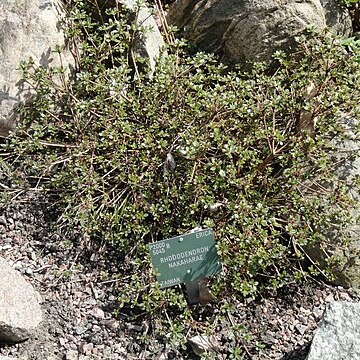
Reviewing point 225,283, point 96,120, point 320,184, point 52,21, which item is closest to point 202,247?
point 225,283

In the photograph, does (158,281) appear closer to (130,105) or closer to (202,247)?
(202,247)

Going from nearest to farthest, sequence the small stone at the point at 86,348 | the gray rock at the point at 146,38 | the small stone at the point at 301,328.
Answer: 1. the small stone at the point at 86,348
2. the small stone at the point at 301,328
3. the gray rock at the point at 146,38

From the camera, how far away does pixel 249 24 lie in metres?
3.97

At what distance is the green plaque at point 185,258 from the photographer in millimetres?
3096

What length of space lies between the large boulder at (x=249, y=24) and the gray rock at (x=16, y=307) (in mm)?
1889

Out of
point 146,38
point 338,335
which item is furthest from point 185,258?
point 146,38

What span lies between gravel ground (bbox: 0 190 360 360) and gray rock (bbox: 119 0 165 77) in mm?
1091

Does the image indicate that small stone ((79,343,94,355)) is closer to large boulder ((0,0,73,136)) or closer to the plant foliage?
the plant foliage

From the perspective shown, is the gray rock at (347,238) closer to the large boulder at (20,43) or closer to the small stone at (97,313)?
the small stone at (97,313)

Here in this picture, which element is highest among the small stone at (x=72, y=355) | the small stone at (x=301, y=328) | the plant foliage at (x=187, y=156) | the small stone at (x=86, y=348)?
the plant foliage at (x=187, y=156)

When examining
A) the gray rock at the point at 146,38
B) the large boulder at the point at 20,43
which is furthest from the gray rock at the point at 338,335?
the large boulder at the point at 20,43

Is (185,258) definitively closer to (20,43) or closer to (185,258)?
(185,258)

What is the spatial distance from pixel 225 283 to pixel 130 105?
1.14 metres

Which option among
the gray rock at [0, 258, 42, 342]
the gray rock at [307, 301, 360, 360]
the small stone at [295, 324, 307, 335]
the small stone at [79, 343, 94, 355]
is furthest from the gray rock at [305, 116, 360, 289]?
the gray rock at [0, 258, 42, 342]
